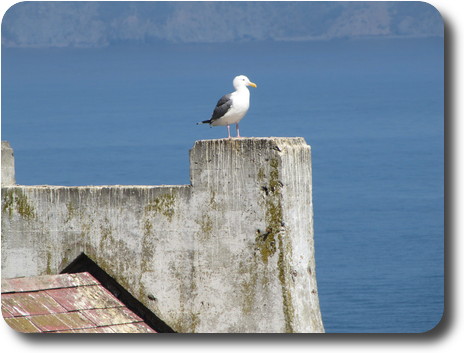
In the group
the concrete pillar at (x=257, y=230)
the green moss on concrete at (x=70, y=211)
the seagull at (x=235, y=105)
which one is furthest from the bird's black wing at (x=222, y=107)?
the green moss on concrete at (x=70, y=211)

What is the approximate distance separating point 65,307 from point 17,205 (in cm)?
141

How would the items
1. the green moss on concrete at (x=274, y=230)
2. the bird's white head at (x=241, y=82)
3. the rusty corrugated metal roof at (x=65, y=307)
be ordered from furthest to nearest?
the bird's white head at (x=241, y=82) < the green moss on concrete at (x=274, y=230) < the rusty corrugated metal roof at (x=65, y=307)

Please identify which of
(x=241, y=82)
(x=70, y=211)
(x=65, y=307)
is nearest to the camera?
(x=65, y=307)

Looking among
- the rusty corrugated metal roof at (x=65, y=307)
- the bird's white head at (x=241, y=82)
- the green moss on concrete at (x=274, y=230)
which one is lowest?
the rusty corrugated metal roof at (x=65, y=307)

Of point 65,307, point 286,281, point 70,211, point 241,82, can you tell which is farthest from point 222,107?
point 65,307

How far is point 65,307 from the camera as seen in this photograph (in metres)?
11.0

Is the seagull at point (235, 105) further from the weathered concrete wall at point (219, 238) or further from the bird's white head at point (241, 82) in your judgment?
the weathered concrete wall at point (219, 238)

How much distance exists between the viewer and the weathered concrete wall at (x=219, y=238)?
11.1m

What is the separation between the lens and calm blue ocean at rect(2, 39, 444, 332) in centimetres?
4938

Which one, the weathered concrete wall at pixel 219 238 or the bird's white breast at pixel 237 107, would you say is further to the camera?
the bird's white breast at pixel 237 107

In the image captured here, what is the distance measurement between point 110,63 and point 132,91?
4960 millimetres

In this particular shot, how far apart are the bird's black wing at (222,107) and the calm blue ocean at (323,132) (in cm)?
578

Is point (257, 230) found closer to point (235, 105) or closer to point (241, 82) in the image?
point (235, 105)

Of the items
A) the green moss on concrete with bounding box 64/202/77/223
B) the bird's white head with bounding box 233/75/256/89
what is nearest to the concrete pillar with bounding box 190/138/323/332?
the bird's white head with bounding box 233/75/256/89
